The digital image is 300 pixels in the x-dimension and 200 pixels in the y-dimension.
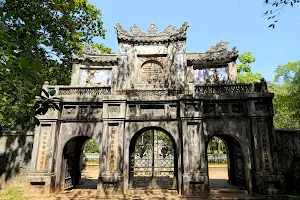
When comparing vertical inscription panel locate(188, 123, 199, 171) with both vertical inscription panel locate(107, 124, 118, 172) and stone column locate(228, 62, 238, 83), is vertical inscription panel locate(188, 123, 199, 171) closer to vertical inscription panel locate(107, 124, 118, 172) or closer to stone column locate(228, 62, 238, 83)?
vertical inscription panel locate(107, 124, 118, 172)

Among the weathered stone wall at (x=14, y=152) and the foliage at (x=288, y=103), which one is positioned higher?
the foliage at (x=288, y=103)

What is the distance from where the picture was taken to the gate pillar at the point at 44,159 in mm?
8297

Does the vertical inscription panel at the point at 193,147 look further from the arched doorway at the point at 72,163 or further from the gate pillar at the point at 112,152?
the arched doorway at the point at 72,163

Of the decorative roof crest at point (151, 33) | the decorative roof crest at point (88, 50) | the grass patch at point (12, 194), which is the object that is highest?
the decorative roof crest at point (151, 33)

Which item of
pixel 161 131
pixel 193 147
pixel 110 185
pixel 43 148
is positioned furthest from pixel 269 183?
pixel 43 148

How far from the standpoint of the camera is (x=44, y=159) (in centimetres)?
874

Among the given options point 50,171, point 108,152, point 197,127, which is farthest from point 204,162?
point 50,171

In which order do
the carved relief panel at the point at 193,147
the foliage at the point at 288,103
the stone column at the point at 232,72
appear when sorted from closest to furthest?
the carved relief panel at the point at 193,147 → the stone column at the point at 232,72 → the foliage at the point at 288,103

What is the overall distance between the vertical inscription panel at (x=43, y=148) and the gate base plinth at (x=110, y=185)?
265 cm

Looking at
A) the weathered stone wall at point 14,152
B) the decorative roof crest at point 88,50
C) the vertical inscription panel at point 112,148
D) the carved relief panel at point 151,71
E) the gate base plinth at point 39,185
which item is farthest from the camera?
the decorative roof crest at point 88,50

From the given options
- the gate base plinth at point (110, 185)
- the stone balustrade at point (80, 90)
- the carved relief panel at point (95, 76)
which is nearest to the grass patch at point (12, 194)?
the gate base plinth at point (110, 185)

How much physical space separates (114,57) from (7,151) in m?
7.79

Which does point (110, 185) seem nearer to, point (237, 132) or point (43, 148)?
point (43, 148)

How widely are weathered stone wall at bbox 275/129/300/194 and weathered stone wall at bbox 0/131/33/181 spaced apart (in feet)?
39.8
